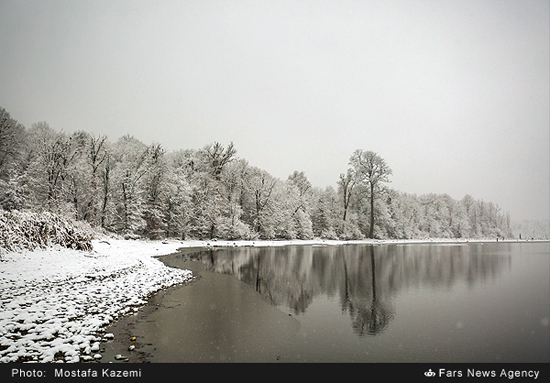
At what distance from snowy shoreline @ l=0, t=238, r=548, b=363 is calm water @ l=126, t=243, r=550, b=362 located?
1.37m

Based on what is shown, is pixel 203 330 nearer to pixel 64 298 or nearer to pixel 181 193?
pixel 64 298

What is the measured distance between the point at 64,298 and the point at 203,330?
15.4 feet

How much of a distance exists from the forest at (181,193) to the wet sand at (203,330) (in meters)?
16.4

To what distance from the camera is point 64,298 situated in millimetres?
8562

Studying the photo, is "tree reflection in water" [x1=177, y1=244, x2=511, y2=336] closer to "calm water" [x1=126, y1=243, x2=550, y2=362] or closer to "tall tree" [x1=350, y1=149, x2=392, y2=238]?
"calm water" [x1=126, y1=243, x2=550, y2=362]

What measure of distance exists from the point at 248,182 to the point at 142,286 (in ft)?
138

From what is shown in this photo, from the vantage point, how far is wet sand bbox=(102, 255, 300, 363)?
5918 mm

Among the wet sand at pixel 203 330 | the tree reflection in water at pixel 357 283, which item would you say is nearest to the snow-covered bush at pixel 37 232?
the wet sand at pixel 203 330

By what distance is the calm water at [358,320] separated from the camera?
626cm

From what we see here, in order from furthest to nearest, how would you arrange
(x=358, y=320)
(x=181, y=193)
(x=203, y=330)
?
(x=181, y=193), (x=358, y=320), (x=203, y=330)
